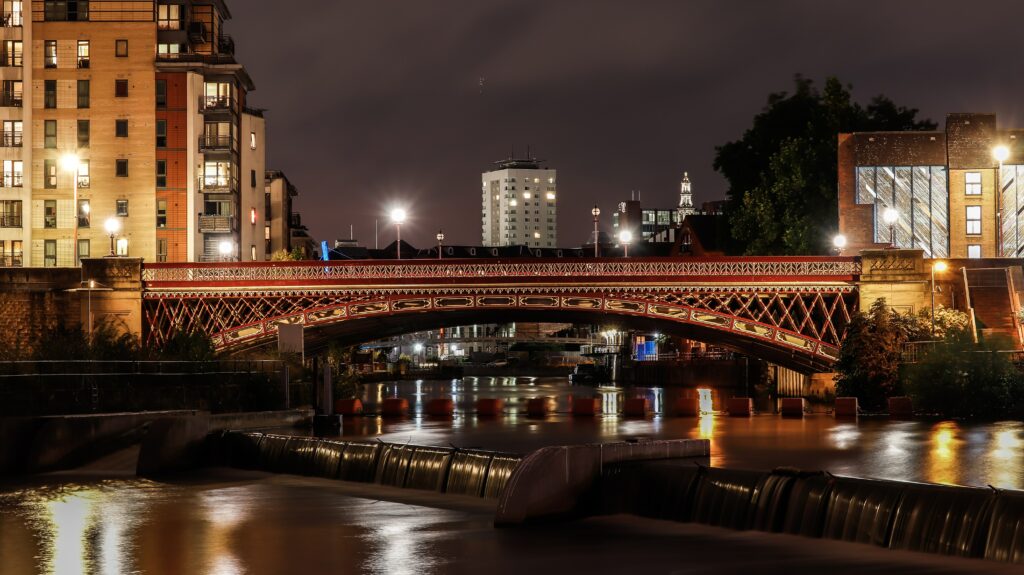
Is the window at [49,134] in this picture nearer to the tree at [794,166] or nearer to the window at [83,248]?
the window at [83,248]

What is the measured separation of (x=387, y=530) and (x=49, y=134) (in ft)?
252

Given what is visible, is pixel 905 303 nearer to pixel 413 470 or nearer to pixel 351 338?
pixel 351 338

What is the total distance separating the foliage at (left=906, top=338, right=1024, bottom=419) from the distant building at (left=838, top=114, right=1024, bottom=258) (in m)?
30.3

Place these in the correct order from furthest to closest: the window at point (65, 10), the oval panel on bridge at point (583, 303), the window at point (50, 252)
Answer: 1. the window at point (65, 10)
2. the window at point (50, 252)
3. the oval panel on bridge at point (583, 303)

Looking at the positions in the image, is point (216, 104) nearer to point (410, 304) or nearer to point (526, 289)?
point (410, 304)

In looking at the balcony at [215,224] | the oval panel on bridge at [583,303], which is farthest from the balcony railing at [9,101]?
Result: the oval panel on bridge at [583,303]

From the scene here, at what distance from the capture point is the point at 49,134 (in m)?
96.7

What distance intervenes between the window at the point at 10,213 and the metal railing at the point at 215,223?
12.3 m

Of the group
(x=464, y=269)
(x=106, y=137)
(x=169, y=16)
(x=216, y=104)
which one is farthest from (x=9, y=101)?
(x=464, y=269)

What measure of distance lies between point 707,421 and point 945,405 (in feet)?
31.9

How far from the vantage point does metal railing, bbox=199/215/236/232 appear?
97875 millimetres

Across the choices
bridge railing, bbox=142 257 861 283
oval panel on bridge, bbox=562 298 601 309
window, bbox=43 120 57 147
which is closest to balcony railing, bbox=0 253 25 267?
window, bbox=43 120 57 147

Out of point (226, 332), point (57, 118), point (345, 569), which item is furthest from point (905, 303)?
point (57, 118)

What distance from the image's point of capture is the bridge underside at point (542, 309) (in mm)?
70188
